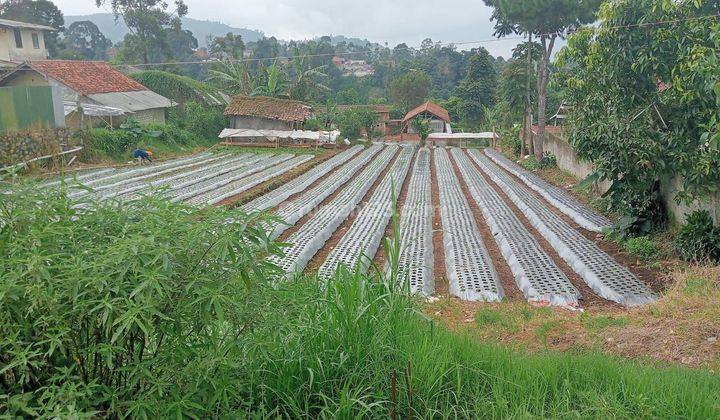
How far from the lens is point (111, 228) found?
104 inches

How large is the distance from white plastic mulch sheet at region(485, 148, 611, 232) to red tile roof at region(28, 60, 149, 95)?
19173 millimetres

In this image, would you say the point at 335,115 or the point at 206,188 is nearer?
the point at 206,188

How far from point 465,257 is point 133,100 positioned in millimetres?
23155

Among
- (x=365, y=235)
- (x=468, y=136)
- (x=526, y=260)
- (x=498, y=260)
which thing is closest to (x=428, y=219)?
(x=365, y=235)

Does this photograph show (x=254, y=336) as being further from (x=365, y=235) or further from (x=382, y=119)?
(x=382, y=119)

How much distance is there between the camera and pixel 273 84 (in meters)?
31.9

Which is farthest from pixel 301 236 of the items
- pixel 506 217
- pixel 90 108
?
pixel 90 108

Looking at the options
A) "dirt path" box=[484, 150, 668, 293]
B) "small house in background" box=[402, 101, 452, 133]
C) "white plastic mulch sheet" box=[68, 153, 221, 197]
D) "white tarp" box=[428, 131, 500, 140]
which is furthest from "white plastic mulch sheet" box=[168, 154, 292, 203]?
"small house in background" box=[402, 101, 452, 133]

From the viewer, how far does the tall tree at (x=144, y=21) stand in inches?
1505

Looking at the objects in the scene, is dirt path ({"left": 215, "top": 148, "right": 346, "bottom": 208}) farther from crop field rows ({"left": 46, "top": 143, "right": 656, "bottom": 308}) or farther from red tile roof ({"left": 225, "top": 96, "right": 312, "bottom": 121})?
red tile roof ({"left": 225, "top": 96, "right": 312, "bottom": 121})

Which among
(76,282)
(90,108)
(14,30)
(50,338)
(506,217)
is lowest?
(506,217)

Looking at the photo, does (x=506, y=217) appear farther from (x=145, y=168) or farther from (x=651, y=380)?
(x=145, y=168)

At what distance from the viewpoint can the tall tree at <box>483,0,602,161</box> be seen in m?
19.7

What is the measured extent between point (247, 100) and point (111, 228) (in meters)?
29.3
